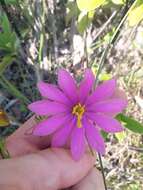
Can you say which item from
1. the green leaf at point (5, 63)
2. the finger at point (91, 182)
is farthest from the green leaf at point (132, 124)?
the green leaf at point (5, 63)

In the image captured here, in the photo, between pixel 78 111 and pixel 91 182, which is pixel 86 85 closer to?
pixel 78 111

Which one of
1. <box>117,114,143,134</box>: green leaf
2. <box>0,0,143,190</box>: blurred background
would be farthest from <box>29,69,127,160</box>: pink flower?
<box>0,0,143,190</box>: blurred background

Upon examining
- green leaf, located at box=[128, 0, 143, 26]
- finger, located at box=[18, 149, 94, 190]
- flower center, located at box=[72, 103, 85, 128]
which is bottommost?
finger, located at box=[18, 149, 94, 190]

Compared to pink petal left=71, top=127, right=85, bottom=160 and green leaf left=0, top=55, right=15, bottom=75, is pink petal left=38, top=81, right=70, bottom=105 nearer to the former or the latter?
pink petal left=71, top=127, right=85, bottom=160

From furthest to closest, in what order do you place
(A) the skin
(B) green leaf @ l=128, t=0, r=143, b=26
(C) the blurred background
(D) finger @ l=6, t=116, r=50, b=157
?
1. (C) the blurred background
2. (B) green leaf @ l=128, t=0, r=143, b=26
3. (D) finger @ l=6, t=116, r=50, b=157
4. (A) the skin

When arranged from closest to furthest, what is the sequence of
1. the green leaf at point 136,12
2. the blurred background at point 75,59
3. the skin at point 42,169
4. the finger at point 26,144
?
1. the skin at point 42,169
2. the finger at point 26,144
3. the green leaf at point 136,12
4. the blurred background at point 75,59

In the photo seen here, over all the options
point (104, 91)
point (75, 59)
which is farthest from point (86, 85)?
point (75, 59)

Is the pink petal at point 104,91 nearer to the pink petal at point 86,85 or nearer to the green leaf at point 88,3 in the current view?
the pink petal at point 86,85
